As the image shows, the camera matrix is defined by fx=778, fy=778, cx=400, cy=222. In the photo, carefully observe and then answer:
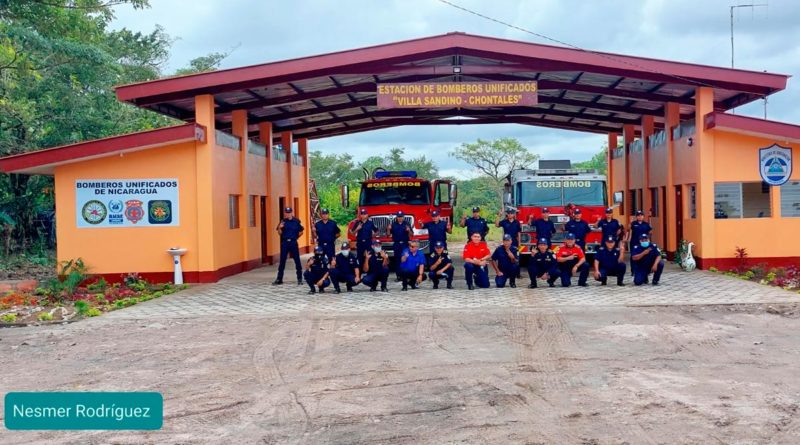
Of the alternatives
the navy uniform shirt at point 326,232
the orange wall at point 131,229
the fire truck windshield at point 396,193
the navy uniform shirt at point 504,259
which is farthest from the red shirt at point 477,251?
the orange wall at point 131,229

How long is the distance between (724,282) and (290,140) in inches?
679

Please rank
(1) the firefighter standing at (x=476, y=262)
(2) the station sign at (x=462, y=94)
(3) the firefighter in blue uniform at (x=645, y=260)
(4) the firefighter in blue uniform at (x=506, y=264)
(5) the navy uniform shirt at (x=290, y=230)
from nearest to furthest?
1. (3) the firefighter in blue uniform at (x=645, y=260)
2. (1) the firefighter standing at (x=476, y=262)
3. (4) the firefighter in blue uniform at (x=506, y=264)
4. (5) the navy uniform shirt at (x=290, y=230)
5. (2) the station sign at (x=462, y=94)

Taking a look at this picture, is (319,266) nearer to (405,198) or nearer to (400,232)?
(400,232)

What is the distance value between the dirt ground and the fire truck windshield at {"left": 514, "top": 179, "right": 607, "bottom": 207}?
22.3ft

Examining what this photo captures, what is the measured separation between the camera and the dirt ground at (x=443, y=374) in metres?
6.35

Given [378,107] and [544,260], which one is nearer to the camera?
[544,260]

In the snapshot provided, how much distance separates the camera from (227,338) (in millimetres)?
11023

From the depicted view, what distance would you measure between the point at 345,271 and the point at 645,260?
6.22 metres

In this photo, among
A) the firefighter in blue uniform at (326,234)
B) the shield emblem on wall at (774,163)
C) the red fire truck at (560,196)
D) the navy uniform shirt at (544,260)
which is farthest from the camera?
the red fire truck at (560,196)

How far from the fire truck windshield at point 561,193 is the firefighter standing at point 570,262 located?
10.4ft

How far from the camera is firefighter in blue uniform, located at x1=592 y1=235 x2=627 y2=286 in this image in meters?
16.4

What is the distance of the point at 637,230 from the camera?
53.0 ft

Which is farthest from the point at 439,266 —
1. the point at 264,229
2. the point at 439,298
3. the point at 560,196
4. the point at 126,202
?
the point at 264,229

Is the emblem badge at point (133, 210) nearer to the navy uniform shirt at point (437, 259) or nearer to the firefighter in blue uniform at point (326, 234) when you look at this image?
the firefighter in blue uniform at point (326, 234)
